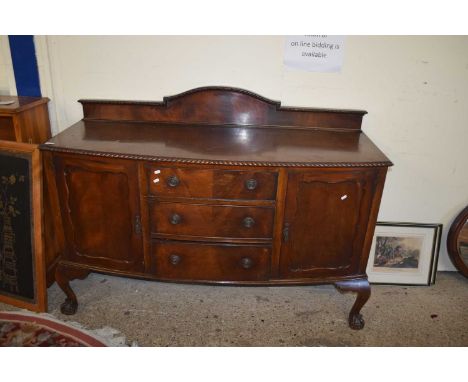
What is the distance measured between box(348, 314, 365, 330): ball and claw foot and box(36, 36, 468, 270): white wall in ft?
3.53

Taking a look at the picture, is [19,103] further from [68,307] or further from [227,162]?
[227,162]

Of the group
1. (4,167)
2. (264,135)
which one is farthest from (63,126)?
(264,135)

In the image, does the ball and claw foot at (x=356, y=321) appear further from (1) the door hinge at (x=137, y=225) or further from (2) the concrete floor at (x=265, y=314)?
(1) the door hinge at (x=137, y=225)

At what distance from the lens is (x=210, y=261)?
81.0 inches

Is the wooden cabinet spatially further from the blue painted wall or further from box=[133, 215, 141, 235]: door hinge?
box=[133, 215, 141, 235]: door hinge

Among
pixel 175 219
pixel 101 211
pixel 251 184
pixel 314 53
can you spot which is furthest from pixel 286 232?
pixel 314 53

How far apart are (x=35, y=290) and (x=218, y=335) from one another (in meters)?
1.14

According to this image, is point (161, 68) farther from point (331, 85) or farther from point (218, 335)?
point (218, 335)

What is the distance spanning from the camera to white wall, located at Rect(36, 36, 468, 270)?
2312 mm

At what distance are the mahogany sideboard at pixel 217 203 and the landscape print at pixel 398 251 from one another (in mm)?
617

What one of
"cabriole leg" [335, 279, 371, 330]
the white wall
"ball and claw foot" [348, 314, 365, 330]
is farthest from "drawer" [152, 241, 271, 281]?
the white wall

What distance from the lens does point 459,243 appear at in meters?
2.70

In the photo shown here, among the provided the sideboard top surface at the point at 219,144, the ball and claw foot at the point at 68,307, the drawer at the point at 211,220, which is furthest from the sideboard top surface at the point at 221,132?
the ball and claw foot at the point at 68,307

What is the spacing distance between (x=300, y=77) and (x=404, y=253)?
145 centimetres
